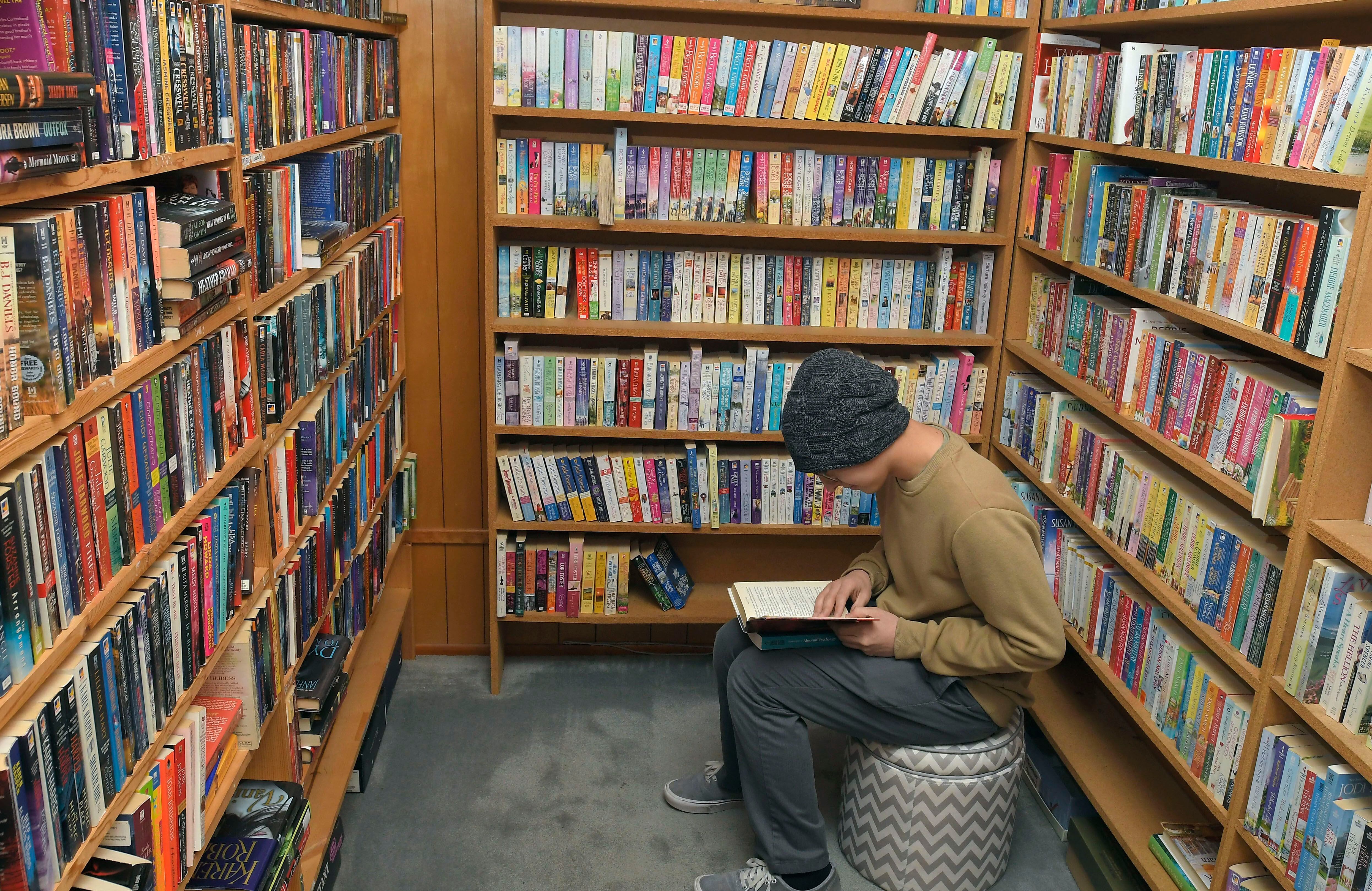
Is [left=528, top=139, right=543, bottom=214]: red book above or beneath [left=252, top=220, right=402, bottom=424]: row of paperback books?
above

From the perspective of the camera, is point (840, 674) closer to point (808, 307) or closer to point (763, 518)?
point (763, 518)

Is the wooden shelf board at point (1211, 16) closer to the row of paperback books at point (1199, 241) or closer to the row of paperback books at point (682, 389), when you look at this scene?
the row of paperback books at point (1199, 241)

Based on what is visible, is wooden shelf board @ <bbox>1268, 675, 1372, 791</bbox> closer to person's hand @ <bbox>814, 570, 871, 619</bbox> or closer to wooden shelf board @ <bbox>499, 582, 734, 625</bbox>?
person's hand @ <bbox>814, 570, 871, 619</bbox>

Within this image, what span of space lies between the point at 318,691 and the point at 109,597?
101 centimetres

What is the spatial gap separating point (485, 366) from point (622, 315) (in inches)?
16.4

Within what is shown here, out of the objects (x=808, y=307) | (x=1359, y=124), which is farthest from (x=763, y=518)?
(x=1359, y=124)

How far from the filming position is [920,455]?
215 centimetres

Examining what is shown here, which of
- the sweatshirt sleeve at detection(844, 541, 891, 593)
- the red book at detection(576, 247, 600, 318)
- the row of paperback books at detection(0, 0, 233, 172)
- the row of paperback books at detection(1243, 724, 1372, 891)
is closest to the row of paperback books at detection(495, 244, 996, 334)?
the red book at detection(576, 247, 600, 318)

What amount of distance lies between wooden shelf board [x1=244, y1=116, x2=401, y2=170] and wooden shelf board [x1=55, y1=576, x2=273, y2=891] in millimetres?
774

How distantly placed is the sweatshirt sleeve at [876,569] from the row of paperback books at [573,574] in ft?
2.99

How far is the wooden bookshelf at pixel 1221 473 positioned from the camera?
5.62 feet

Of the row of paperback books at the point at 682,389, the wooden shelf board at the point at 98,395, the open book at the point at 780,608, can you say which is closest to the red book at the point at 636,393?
the row of paperback books at the point at 682,389

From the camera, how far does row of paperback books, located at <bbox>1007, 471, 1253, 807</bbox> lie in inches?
79.7

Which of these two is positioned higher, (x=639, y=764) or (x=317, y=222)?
(x=317, y=222)
